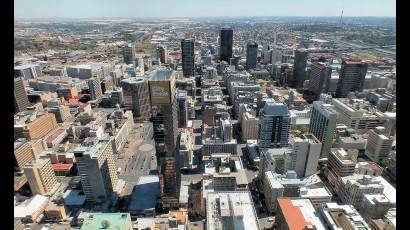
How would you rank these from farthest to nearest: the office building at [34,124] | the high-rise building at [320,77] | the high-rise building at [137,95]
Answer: the high-rise building at [320,77] < the high-rise building at [137,95] < the office building at [34,124]

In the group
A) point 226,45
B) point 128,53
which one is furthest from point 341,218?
point 128,53

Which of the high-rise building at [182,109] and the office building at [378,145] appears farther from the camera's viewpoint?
the high-rise building at [182,109]

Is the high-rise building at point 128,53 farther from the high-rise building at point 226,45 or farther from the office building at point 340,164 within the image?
the office building at point 340,164

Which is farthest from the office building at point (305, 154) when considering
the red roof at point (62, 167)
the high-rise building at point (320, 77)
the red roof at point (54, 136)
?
the red roof at point (54, 136)

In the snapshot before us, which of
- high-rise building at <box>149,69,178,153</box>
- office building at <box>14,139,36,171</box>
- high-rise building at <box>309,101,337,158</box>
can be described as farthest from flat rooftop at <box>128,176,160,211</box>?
high-rise building at <box>309,101,337,158</box>

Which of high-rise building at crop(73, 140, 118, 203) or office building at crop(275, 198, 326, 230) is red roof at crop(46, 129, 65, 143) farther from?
office building at crop(275, 198, 326, 230)
